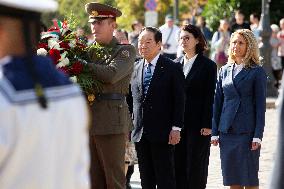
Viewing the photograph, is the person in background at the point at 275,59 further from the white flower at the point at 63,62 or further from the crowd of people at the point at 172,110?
the white flower at the point at 63,62

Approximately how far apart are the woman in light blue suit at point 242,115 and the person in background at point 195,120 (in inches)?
27.3

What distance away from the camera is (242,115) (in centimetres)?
805

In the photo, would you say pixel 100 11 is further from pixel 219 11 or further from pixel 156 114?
pixel 219 11

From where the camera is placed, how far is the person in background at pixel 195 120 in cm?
890

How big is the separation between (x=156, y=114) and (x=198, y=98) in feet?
2.62

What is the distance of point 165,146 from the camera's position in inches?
327

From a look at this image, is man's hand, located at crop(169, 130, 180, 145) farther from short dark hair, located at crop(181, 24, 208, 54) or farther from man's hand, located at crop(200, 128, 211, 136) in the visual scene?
short dark hair, located at crop(181, 24, 208, 54)

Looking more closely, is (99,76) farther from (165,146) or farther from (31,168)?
(31,168)

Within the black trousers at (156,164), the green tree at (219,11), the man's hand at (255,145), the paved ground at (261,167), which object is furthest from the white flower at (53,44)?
the green tree at (219,11)

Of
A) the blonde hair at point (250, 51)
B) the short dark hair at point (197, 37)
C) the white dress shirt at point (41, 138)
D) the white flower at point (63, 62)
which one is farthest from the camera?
the short dark hair at point (197, 37)

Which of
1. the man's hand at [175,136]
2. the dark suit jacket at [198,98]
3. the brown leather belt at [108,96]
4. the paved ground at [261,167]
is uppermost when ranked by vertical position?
the brown leather belt at [108,96]

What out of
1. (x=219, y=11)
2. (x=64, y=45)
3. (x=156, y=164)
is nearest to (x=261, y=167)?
(x=156, y=164)

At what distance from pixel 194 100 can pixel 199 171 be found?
0.73 m

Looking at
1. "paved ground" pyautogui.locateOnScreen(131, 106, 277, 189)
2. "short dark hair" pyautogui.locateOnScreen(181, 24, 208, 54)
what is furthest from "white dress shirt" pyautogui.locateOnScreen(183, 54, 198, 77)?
"paved ground" pyautogui.locateOnScreen(131, 106, 277, 189)
